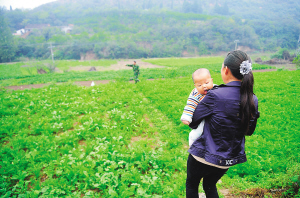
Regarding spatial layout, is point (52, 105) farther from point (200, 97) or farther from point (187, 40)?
point (187, 40)

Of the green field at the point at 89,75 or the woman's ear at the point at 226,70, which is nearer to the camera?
the woman's ear at the point at 226,70

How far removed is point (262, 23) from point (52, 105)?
131 meters

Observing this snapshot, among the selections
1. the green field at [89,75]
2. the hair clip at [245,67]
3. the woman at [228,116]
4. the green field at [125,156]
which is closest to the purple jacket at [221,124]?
the woman at [228,116]

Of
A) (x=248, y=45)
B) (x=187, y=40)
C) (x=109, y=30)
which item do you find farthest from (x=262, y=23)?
(x=109, y=30)

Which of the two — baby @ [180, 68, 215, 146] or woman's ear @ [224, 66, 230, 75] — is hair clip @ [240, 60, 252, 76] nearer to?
woman's ear @ [224, 66, 230, 75]

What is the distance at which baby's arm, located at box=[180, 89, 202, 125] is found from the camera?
1801 millimetres

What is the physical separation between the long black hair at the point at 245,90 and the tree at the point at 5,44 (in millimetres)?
67227

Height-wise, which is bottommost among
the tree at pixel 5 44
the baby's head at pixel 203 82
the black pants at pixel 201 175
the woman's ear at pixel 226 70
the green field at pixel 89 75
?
the green field at pixel 89 75

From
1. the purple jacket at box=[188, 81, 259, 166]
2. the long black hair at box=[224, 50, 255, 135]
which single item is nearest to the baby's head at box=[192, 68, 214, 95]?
the purple jacket at box=[188, 81, 259, 166]

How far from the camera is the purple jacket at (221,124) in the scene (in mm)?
Result: 1692

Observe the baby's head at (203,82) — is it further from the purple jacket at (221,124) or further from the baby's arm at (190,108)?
the purple jacket at (221,124)

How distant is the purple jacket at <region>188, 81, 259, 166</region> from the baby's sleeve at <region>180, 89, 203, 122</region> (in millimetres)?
51

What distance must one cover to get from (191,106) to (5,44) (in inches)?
2709

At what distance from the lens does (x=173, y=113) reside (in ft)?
24.3
